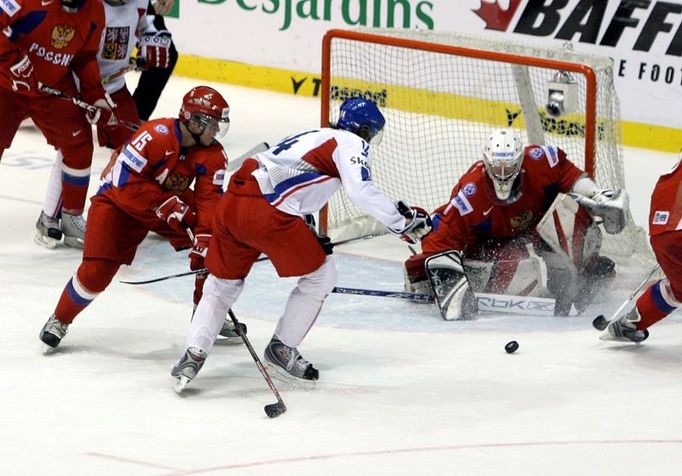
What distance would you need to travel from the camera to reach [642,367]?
4.71m

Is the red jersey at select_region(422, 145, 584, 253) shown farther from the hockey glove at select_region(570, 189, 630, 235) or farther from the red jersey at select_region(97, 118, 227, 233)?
the red jersey at select_region(97, 118, 227, 233)

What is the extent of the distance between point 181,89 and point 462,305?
4.25 metres

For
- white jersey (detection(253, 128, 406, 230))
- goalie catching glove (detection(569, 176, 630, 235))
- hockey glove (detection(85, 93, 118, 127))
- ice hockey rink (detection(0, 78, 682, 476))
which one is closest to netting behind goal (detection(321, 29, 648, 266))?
goalie catching glove (detection(569, 176, 630, 235))

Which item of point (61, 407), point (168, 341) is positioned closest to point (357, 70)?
point (168, 341)

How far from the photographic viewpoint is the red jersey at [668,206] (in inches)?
181

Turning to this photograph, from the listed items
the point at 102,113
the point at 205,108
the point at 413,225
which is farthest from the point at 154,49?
the point at 413,225

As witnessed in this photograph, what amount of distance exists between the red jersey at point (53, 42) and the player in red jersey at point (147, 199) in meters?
1.16

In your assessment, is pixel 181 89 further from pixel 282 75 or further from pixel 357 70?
pixel 357 70

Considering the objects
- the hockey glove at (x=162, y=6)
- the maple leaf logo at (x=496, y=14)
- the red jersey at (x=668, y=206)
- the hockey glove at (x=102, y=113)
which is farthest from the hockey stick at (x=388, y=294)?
the maple leaf logo at (x=496, y=14)

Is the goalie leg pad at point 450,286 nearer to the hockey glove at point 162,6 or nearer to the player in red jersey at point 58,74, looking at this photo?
the player in red jersey at point 58,74

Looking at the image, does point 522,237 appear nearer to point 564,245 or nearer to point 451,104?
point 564,245

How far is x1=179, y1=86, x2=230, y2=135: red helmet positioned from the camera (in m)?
4.65

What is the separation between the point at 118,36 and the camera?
6.26 meters

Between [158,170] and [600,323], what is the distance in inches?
60.9
